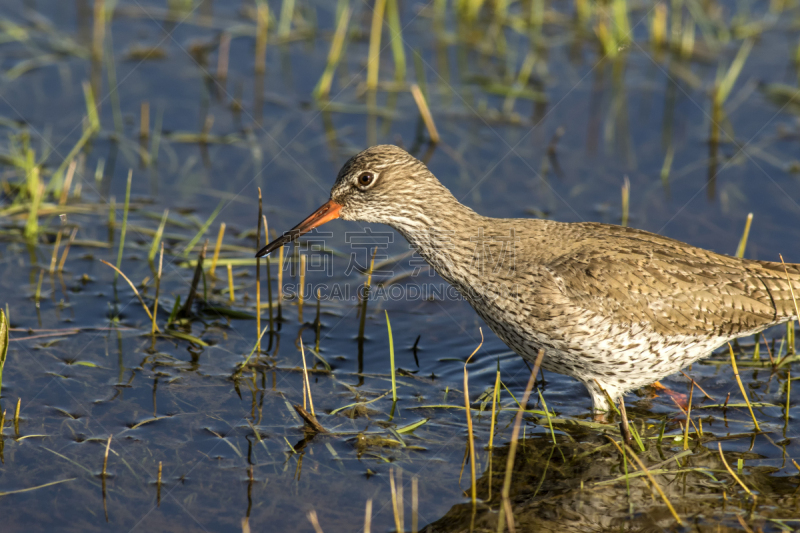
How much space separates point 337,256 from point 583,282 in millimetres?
3501

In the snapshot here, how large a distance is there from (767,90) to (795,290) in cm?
536

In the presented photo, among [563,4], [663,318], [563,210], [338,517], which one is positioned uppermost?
[563,4]

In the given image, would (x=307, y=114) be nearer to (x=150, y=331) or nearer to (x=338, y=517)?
(x=150, y=331)

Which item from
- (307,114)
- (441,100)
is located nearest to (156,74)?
(307,114)

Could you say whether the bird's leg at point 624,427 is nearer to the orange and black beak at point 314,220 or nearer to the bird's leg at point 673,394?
the bird's leg at point 673,394

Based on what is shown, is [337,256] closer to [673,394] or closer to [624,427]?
[673,394]

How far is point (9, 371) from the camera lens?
727 centimetres

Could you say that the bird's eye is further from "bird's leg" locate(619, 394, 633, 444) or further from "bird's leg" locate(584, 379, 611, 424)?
"bird's leg" locate(619, 394, 633, 444)

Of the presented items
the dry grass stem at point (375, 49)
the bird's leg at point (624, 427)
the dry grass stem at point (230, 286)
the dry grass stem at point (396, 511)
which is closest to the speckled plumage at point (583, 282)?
the bird's leg at point (624, 427)

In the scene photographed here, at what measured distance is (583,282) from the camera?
6918mm

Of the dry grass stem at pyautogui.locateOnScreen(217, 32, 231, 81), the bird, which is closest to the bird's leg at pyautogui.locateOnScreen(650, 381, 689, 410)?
the bird

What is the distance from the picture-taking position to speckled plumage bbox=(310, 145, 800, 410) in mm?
6859

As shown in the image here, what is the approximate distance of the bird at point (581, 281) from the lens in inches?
270

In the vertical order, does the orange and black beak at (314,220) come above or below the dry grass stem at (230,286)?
above
